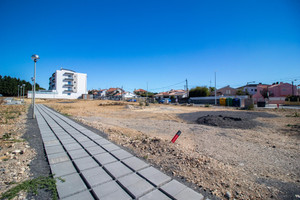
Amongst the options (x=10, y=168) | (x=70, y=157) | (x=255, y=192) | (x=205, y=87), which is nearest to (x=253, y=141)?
(x=255, y=192)

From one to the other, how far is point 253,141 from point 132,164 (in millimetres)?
5118

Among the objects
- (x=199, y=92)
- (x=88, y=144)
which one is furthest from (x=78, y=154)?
(x=199, y=92)

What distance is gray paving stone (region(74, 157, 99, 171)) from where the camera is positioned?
2820 mm

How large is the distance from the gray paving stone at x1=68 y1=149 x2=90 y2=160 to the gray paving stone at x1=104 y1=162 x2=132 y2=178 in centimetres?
90

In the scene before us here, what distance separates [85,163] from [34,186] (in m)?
0.91

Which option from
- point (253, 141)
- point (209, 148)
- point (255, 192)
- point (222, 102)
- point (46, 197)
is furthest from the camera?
point (222, 102)

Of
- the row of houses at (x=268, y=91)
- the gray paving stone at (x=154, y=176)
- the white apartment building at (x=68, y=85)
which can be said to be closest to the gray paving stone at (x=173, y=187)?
the gray paving stone at (x=154, y=176)

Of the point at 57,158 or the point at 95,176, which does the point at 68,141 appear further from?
the point at 95,176

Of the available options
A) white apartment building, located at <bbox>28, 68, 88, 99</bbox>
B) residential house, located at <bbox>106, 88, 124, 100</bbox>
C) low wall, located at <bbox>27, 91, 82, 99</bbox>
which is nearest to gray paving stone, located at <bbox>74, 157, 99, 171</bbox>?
residential house, located at <bbox>106, 88, 124, 100</bbox>

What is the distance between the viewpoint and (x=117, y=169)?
8.94 feet

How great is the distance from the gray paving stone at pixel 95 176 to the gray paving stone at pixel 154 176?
2.11ft

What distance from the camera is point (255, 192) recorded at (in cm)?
221

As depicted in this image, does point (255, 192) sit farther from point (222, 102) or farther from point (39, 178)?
point (222, 102)

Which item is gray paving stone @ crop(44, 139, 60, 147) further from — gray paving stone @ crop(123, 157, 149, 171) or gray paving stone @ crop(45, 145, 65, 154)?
gray paving stone @ crop(123, 157, 149, 171)
